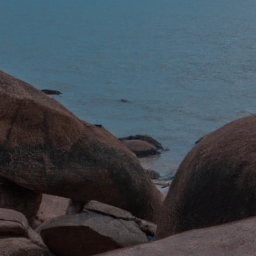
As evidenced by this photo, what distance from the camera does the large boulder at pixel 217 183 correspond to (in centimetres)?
290

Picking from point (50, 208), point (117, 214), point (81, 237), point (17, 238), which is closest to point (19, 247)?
point (17, 238)

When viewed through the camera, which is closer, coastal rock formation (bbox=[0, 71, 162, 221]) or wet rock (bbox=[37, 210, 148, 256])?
wet rock (bbox=[37, 210, 148, 256])

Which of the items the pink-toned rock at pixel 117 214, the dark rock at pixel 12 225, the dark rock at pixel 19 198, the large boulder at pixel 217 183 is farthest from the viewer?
the dark rock at pixel 19 198

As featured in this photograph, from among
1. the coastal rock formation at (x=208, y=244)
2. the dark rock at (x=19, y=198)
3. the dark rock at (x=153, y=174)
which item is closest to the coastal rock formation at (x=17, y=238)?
the dark rock at (x=19, y=198)

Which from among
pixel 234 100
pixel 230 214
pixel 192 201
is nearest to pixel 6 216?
pixel 192 201

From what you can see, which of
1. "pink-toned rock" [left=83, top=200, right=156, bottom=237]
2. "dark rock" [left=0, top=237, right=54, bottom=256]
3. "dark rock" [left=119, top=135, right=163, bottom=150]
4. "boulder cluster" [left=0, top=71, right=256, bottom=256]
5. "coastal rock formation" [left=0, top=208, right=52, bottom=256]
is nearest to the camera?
"boulder cluster" [left=0, top=71, right=256, bottom=256]

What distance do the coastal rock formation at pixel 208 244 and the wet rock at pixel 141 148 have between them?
358 inches

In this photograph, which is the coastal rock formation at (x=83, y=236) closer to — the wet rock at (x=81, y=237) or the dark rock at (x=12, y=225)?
the wet rock at (x=81, y=237)

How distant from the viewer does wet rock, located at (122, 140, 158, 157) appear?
36.7 ft

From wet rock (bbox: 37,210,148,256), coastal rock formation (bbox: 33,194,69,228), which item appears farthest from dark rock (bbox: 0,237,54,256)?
coastal rock formation (bbox: 33,194,69,228)

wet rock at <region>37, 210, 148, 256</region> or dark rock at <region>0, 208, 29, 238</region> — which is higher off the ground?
dark rock at <region>0, 208, 29, 238</region>

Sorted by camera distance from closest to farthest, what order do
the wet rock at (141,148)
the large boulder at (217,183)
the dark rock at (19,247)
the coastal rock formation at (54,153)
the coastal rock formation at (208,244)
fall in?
the coastal rock formation at (208,244)
the large boulder at (217,183)
the dark rock at (19,247)
the coastal rock formation at (54,153)
the wet rock at (141,148)

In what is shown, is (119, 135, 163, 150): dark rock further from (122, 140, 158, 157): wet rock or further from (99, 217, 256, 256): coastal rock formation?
(99, 217, 256, 256): coastal rock formation

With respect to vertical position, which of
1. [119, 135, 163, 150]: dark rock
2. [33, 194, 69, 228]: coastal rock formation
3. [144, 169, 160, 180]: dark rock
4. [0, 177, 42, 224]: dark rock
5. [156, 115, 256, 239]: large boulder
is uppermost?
[156, 115, 256, 239]: large boulder
